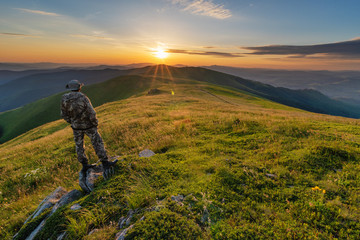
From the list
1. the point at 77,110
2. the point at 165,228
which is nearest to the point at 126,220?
the point at 165,228

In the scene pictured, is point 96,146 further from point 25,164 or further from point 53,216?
point 25,164

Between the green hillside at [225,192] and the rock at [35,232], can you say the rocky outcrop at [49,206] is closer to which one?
the rock at [35,232]

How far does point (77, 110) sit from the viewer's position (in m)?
5.89

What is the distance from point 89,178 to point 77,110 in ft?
8.30

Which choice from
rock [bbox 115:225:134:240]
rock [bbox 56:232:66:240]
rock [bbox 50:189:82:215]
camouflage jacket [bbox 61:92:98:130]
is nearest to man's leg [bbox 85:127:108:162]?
Answer: camouflage jacket [bbox 61:92:98:130]

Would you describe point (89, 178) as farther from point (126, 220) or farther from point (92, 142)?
point (126, 220)

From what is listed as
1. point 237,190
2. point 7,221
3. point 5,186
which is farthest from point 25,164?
point 237,190

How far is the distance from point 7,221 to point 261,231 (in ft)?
26.5

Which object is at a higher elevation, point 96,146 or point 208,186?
point 96,146

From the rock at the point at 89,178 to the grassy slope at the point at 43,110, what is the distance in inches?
3375

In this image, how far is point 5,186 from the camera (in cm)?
877

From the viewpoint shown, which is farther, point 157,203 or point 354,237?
point 157,203

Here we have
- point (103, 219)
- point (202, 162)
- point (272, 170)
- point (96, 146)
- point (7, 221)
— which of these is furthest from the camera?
point (202, 162)

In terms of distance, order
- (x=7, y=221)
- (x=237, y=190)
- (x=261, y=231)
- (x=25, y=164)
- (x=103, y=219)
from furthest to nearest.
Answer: (x=25, y=164), (x=7, y=221), (x=237, y=190), (x=103, y=219), (x=261, y=231)
